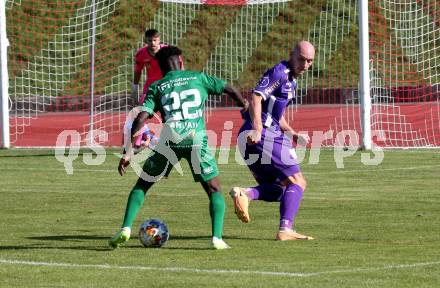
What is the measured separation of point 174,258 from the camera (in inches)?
405

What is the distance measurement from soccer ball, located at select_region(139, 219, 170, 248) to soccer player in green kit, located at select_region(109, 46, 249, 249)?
16 cm

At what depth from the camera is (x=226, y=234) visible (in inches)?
478

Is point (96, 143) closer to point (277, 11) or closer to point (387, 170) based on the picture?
point (387, 170)

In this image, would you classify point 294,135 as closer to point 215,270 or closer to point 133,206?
point 133,206

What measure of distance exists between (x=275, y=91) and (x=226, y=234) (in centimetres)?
154

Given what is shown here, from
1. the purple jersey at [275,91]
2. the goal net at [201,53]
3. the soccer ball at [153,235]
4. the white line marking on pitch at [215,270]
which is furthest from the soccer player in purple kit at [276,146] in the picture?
the goal net at [201,53]

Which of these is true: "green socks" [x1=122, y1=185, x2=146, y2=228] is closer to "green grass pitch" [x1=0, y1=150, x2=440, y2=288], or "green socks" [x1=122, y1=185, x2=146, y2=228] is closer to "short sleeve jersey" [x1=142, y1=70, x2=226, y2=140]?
"green grass pitch" [x1=0, y1=150, x2=440, y2=288]

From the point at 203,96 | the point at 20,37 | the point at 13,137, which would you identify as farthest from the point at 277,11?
the point at 203,96

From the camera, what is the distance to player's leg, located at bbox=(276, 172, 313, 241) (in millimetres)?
11602

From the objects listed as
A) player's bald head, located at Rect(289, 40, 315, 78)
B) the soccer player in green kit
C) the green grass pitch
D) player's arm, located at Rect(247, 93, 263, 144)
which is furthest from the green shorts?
player's bald head, located at Rect(289, 40, 315, 78)

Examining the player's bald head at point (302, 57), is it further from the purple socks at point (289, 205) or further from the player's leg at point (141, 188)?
the player's leg at point (141, 188)

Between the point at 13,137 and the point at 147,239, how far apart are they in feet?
73.6

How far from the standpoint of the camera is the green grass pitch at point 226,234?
9125mm

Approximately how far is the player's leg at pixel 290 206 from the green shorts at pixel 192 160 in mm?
978
